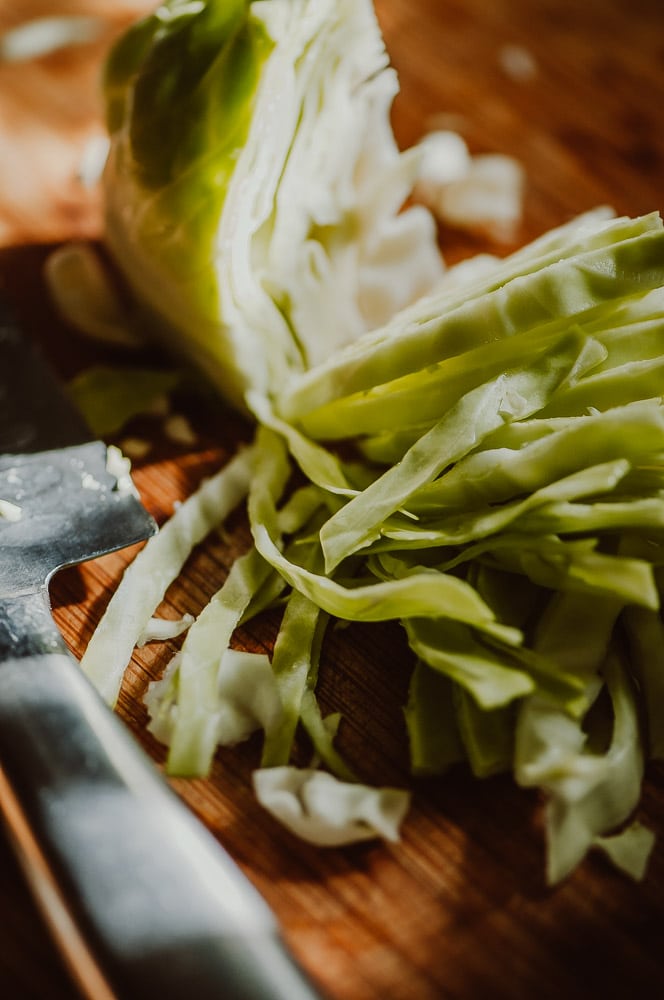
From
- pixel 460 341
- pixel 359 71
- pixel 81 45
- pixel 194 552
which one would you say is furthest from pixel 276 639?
pixel 81 45

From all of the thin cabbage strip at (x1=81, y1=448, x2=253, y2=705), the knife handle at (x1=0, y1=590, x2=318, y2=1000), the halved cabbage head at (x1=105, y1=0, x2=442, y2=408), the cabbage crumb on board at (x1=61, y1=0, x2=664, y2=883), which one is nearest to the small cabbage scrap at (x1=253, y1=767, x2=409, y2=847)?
the cabbage crumb on board at (x1=61, y1=0, x2=664, y2=883)

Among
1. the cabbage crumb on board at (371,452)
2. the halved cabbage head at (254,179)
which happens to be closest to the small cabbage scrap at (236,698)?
the cabbage crumb on board at (371,452)

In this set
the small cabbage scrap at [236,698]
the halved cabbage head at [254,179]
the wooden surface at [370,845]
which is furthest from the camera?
the halved cabbage head at [254,179]

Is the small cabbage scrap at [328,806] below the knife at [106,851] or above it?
below

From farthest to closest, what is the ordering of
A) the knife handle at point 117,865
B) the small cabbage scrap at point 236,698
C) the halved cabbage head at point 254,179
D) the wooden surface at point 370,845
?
the halved cabbage head at point 254,179
the small cabbage scrap at point 236,698
the wooden surface at point 370,845
the knife handle at point 117,865

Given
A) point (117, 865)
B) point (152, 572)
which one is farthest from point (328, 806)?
point (152, 572)

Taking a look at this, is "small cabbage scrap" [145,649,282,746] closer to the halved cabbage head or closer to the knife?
the knife

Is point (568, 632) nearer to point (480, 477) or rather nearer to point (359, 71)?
point (480, 477)

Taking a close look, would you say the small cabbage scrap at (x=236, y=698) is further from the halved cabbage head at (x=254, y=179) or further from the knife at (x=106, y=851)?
the halved cabbage head at (x=254, y=179)
